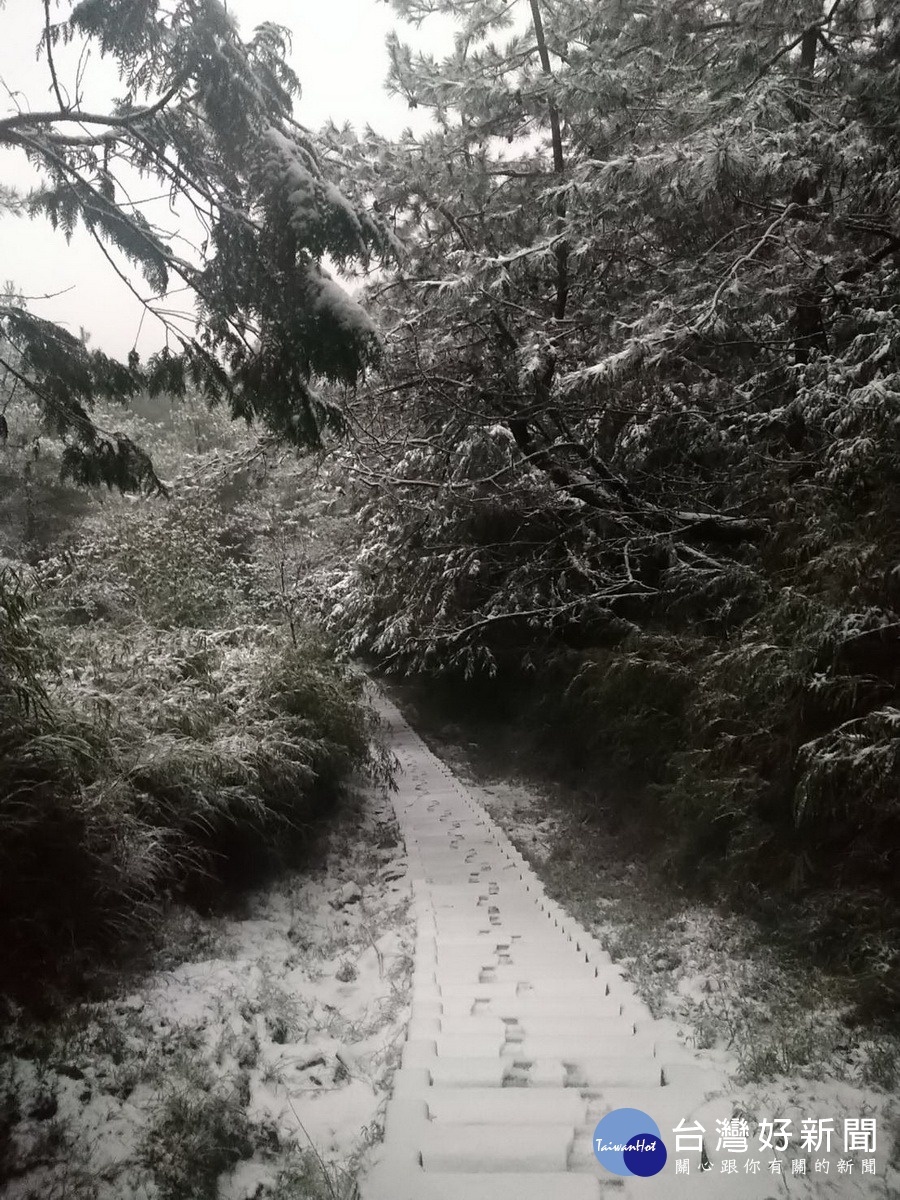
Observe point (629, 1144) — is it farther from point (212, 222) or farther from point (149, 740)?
point (212, 222)

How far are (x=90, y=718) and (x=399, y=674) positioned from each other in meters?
14.6

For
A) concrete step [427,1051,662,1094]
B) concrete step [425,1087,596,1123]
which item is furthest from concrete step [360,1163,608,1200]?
concrete step [427,1051,662,1094]

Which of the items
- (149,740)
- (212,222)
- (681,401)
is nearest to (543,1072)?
(149,740)

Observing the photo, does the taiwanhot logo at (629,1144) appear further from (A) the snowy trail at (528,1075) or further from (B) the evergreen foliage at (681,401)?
(B) the evergreen foliage at (681,401)

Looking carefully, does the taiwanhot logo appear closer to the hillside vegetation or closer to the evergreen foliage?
the evergreen foliage

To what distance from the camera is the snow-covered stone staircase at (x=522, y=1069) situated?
3057 millimetres

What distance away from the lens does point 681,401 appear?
842cm

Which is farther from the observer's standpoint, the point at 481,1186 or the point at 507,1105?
the point at 507,1105

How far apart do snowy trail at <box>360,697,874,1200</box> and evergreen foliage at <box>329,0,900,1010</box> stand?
4.98ft

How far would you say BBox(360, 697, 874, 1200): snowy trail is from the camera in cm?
305

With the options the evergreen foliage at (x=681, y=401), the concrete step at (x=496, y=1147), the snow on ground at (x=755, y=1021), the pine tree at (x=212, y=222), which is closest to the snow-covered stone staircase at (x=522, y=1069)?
the concrete step at (x=496, y=1147)

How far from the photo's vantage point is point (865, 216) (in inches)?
250

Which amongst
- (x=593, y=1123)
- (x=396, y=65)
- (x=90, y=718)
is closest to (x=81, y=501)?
(x=396, y=65)

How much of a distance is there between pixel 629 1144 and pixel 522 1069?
2.23ft
